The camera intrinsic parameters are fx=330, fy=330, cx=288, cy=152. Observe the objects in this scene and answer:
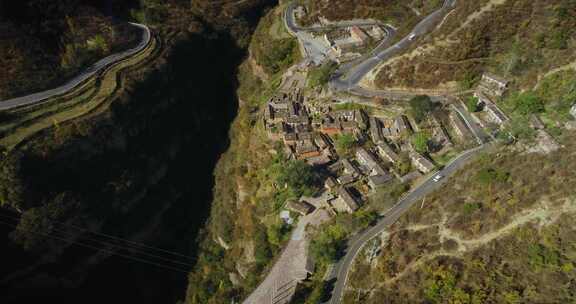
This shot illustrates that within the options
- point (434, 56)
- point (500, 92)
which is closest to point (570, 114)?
point (500, 92)

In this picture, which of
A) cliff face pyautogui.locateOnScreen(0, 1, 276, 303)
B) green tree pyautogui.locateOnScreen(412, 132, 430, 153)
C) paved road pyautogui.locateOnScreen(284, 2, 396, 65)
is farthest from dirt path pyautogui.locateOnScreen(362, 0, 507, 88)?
cliff face pyautogui.locateOnScreen(0, 1, 276, 303)

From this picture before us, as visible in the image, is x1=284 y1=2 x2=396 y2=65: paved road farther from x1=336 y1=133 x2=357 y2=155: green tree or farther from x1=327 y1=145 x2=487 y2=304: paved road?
x1=327 y1=145 x2=487 y2=304: paved road

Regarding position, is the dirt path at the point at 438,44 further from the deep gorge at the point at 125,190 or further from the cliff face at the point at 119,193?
the cliff face at the point at 119,193

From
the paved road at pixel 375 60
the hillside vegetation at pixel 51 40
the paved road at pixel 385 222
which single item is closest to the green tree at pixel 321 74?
the paved road at pixel 375 60

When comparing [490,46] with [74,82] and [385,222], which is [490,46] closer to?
[385,222]

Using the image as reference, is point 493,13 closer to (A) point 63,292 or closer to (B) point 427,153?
(B) point 427,153

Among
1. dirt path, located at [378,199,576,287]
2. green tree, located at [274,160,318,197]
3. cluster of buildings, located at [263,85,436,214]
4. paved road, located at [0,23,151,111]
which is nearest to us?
dirt path, located at [378,199,576,287]

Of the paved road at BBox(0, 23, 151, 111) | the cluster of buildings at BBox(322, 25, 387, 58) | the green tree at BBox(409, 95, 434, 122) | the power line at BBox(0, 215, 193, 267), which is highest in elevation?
the paved road at BBox(0, 23, 151, 111)
